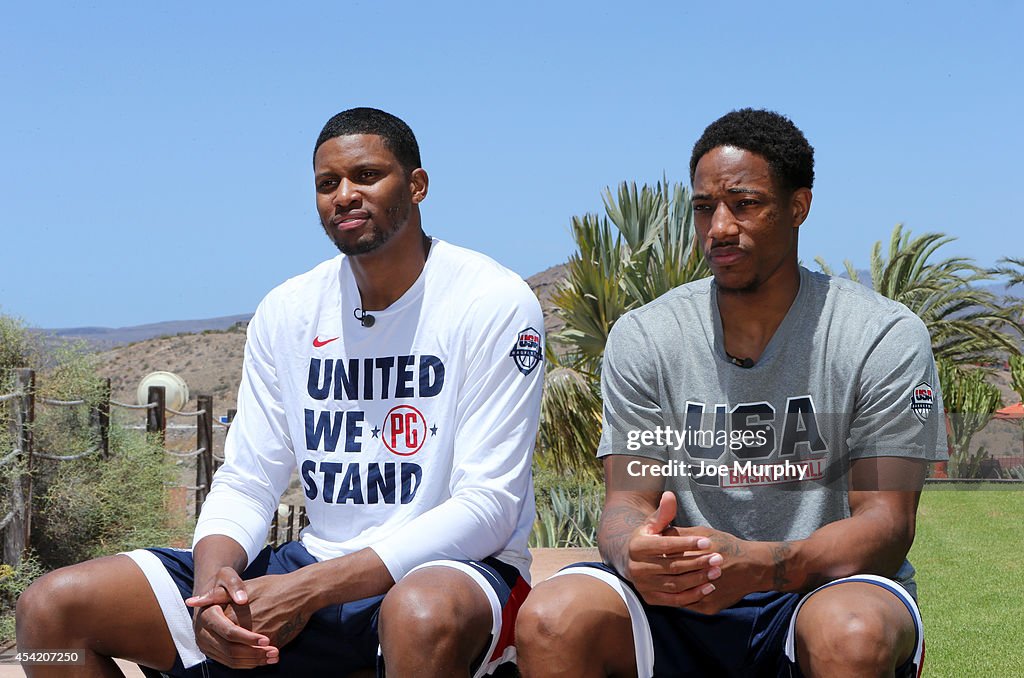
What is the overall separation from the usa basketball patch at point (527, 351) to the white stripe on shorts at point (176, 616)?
998 millimetres

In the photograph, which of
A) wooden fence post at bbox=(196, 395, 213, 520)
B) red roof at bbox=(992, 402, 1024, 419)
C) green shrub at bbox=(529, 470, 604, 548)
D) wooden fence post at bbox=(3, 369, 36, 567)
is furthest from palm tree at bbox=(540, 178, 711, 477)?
red roof at bbox=(992, 402, 1024, 419)

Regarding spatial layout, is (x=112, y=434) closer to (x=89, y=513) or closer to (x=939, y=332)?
(x=89, y=513)

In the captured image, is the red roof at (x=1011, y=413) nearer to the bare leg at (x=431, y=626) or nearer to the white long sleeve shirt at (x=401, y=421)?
→ the white long sleeve shirt at (x=401, y=421)

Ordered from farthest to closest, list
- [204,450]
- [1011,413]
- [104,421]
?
[1011,413]
[204,450]
[104,421]

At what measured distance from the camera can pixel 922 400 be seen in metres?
2.40

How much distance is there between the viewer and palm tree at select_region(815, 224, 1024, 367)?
2058 cm

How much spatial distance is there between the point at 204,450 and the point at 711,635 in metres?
8.71

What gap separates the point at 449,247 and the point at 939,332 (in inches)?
775

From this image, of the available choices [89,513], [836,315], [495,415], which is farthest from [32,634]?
[89,513]

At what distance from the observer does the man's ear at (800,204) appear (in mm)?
2617

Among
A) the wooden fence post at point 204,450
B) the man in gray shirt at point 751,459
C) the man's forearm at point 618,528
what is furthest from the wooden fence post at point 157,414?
the man's forearm at point 618,528

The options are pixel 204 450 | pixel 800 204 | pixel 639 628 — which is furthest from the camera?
pixel 204 450

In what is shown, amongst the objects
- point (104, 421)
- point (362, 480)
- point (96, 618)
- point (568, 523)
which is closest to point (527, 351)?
point (362, 480)

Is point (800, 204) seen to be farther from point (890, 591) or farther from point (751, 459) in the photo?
point (890, 591)
